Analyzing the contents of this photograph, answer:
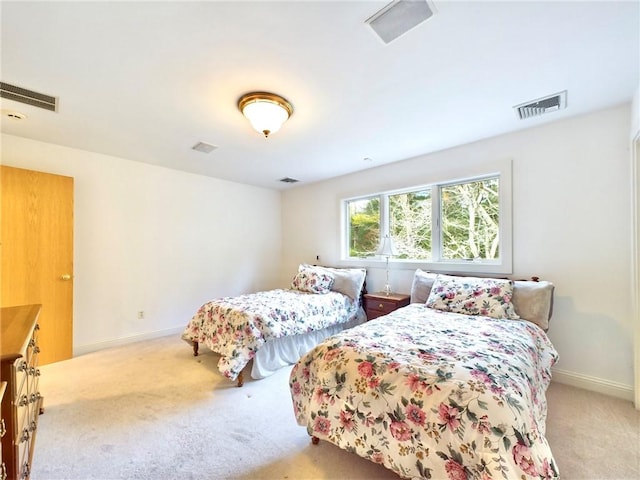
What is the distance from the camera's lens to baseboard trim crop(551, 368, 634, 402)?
90.3 inches

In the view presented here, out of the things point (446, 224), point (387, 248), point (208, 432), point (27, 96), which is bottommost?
point (208, 432)

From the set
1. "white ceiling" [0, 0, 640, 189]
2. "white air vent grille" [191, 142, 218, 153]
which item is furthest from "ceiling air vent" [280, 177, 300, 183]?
"white ceiling" [0, 0, 640, 189]

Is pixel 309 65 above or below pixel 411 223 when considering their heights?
above

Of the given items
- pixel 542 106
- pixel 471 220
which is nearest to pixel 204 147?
pixel 471 220

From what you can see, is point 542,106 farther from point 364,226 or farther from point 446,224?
point 364,226

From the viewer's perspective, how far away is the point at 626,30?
1562 millimetres

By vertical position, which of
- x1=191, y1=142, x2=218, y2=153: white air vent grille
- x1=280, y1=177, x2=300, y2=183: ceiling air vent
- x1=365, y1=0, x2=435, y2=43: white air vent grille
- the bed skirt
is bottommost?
the bed skirt

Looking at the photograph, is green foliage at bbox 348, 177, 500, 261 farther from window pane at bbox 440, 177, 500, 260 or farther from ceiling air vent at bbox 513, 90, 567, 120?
ceiling air vent at bbox 513, 90, 567, 120

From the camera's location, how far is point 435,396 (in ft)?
4.22

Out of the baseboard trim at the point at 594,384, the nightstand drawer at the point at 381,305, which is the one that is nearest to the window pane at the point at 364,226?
the nightstand drawer at the point at 381,305

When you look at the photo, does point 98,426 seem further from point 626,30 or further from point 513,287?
point 626,30

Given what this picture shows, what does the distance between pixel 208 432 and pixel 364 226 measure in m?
3.20

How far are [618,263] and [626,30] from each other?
1779mm

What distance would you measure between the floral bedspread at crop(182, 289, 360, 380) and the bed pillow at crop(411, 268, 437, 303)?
0.92 metres
